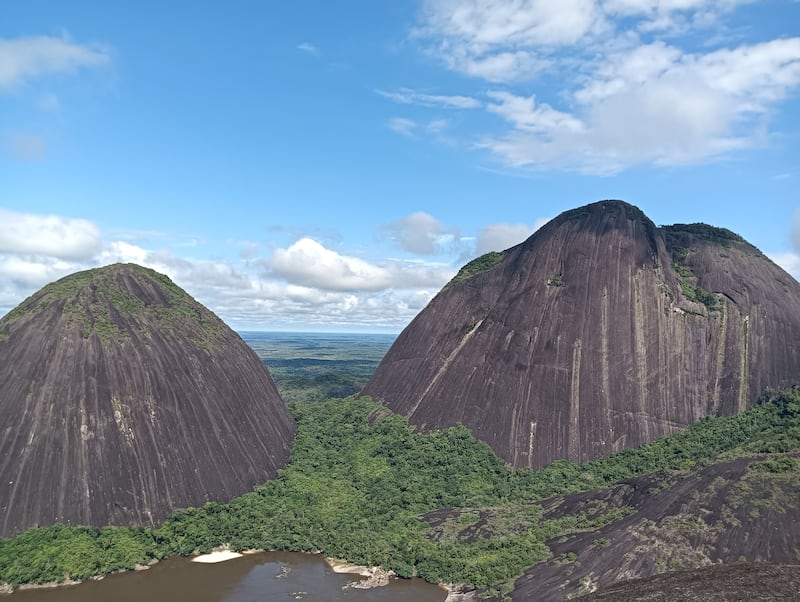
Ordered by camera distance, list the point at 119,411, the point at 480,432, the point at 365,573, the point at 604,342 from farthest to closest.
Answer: the point at 604,342, the point at 480,432, the point at 119,411, the point at 365,573

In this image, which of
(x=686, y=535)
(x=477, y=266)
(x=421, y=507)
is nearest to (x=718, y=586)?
(x=686, y=535)

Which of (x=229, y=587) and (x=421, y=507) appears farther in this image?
(x=421, y=507)

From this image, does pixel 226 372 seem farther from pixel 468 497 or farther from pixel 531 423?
pixel 531 423

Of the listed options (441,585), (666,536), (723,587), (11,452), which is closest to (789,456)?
(666,536)

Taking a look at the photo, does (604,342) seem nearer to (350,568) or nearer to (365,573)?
(365,573)

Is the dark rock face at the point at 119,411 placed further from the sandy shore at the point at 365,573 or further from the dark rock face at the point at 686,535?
the dark rock face at the point at 686,535

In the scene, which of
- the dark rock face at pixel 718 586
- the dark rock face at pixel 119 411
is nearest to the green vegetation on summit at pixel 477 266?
the dark rock face at pixel 119 411

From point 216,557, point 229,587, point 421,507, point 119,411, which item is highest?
point 119,411

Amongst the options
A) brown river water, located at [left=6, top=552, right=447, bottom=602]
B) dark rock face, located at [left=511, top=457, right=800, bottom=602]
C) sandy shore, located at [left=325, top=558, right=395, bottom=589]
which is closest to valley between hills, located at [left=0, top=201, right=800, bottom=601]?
dark rock face, located at [left=511, top=457, right=800, bottom=602]

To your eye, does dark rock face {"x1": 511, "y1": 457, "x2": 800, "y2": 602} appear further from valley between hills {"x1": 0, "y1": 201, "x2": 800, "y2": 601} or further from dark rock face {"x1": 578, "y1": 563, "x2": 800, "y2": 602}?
dark rock face {"x1": 578, "y1": 563, "x2": 800, "y2": 602}
